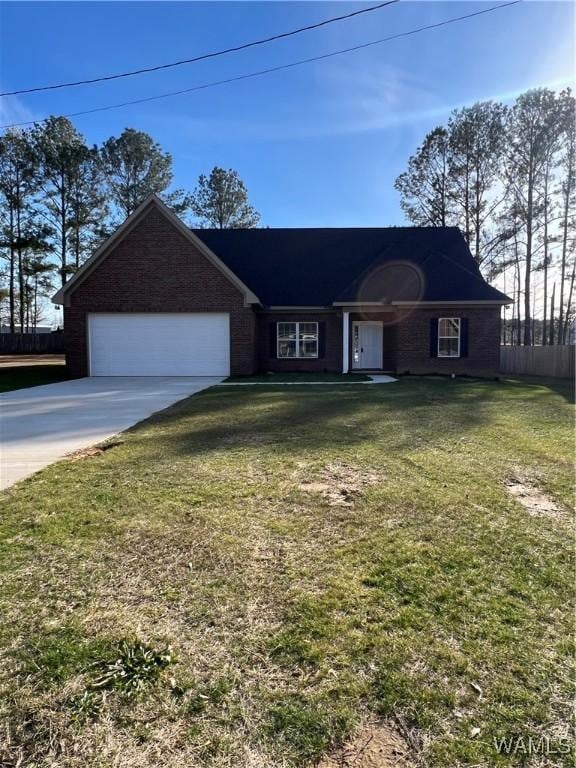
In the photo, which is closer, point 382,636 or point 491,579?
point 382,636

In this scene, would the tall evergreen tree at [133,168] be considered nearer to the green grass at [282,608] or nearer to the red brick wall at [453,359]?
the red brick wall at [453,359]

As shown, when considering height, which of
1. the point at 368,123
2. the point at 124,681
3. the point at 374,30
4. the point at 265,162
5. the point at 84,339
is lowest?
the point at 124,681

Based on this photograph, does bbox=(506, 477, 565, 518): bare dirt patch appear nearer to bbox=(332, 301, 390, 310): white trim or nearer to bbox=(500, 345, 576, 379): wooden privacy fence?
bbox=(332, 301, 390, 310): white trim

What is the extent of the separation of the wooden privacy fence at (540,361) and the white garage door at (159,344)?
13.4m

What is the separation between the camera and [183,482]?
13.6 ft

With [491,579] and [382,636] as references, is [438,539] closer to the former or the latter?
[491,579]

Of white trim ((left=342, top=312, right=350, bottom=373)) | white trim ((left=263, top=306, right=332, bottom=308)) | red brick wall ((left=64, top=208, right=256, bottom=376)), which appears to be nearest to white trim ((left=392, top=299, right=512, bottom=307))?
white trim ((left=342, top=312, right=350, bottom=373))

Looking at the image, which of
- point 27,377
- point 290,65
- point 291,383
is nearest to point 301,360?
point 291,383

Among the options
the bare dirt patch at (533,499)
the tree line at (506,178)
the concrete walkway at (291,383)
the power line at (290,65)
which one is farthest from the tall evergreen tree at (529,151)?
the bare dirt patch at (533,499)

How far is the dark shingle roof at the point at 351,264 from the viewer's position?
16.8 m

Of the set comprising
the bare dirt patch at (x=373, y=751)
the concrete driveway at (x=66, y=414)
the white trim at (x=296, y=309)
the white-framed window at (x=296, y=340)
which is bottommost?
the bare dirt patch at (x=373, y=751)

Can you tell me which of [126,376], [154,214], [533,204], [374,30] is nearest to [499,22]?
[374,30]

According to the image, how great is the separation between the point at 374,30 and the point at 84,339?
13195mm

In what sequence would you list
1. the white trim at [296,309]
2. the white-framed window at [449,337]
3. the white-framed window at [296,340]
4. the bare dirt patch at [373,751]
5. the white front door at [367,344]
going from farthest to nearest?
the white front door at [367,344]
the white-framed window at [296,340]
the white trim at [296,309]
the white-framed window at [449,337]
the bare dirt patch at [373,751]
